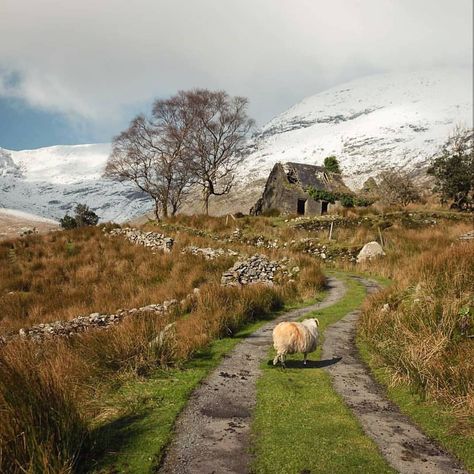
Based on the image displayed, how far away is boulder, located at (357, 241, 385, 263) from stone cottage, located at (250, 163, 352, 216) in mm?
16069

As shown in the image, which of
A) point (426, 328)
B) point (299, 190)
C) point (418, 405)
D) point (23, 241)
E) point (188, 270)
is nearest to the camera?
point (418, 405)

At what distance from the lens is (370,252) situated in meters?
21.2

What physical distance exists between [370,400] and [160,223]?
1036 inches

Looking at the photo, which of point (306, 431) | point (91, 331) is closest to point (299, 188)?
point (91, 331)

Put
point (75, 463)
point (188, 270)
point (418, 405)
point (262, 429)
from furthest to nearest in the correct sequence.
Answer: point (188, 270)
point (418, 405)
point (262, 429)
point (75, 463)

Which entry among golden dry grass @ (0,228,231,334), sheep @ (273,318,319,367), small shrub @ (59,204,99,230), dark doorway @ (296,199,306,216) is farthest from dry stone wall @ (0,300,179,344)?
small shrub @ (59,204,99,230)

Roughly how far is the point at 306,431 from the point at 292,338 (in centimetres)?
242

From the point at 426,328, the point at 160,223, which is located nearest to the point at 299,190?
the point at 160,223

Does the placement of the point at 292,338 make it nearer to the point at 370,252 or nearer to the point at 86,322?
the point at 86,322

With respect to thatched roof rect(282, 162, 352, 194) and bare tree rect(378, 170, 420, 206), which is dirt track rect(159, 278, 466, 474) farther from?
bare tree rect(378, 170, 420, 206)

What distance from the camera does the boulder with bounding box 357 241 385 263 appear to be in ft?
68.4

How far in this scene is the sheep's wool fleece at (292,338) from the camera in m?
7.39

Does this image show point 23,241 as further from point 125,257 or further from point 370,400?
point 370,400

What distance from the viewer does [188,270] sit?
17.3 meters
